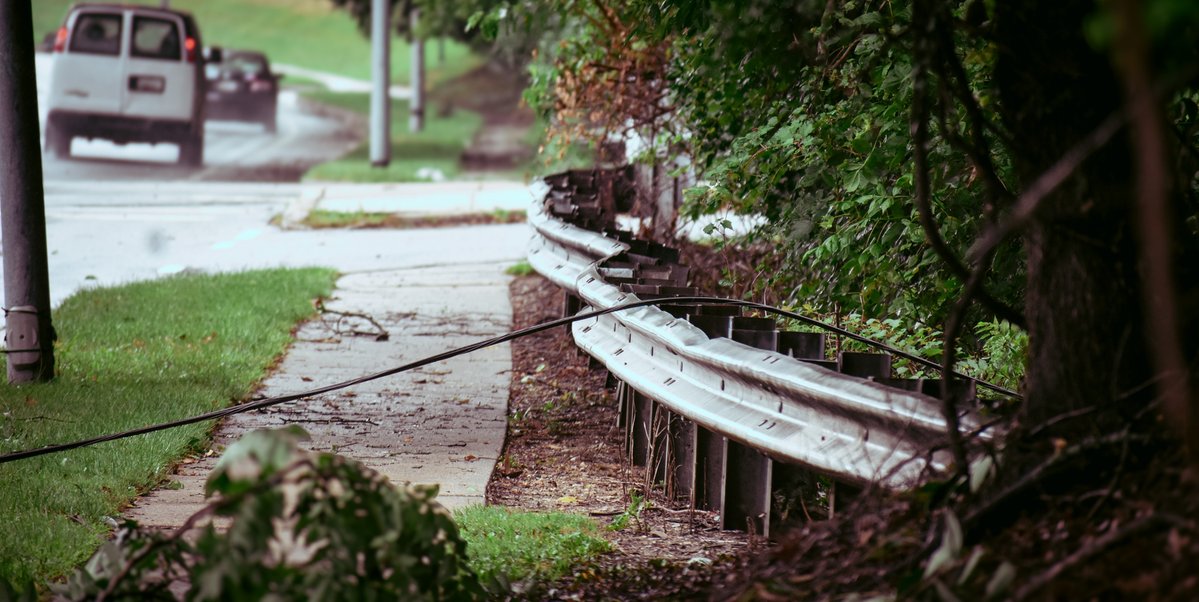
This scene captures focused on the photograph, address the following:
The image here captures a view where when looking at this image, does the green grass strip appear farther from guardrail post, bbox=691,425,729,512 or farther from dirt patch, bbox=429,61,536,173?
dirt patch, bbox=429,61,536,173

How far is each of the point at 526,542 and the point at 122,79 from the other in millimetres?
18915

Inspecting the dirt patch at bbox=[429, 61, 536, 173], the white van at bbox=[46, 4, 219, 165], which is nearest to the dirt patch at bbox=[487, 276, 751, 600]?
the dirt patch at bbox=[429, 61, 536, 173]

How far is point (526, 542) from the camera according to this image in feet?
14.4

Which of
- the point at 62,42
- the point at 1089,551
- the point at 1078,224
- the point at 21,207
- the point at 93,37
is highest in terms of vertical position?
the point at 93,37

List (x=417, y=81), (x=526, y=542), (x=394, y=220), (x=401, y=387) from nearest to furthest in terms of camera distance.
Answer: (x=526, y=542)
(x=401, y=387)
(x=394, y=220)
(x=417, y=81)

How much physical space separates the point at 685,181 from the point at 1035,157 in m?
7.65

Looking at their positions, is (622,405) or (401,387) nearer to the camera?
(622,405)

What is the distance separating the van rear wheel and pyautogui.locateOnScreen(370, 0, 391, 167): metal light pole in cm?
305

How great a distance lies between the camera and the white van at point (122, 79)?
21.2 meters

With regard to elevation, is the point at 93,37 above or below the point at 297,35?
below

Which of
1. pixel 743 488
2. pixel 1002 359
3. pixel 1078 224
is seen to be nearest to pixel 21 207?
pixel 743 488

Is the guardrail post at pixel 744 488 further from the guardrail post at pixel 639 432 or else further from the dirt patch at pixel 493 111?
the dirt patch at pixel 493 111

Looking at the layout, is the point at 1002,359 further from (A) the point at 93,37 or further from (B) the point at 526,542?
(A) the point at 93,37

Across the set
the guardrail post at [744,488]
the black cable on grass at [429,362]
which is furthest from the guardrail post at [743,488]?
the black cable on grass at [429,362]
